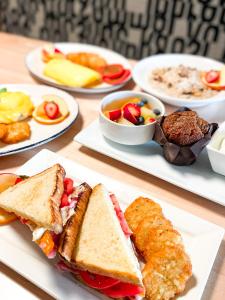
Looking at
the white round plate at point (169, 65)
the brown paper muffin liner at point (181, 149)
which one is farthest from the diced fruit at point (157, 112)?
the white round plate at point (169, 65)

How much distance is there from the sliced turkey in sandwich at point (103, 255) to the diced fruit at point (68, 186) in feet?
0.35

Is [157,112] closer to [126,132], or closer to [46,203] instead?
[126,132]

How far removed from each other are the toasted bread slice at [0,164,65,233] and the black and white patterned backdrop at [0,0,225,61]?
2052mm

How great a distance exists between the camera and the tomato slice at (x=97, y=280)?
0.79m

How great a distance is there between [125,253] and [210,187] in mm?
455

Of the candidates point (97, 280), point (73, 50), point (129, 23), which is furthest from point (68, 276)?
point (129, 23)

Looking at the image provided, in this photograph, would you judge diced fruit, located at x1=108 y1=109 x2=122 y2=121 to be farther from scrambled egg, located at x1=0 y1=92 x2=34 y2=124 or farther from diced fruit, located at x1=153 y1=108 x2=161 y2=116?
scrambled egg, located at x1=0 y1=92 x2=34 y2=124

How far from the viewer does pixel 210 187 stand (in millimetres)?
1121

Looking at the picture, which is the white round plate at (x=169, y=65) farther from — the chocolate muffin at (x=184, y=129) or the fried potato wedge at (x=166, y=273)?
the fried potato wedge at (x=166, y=273)

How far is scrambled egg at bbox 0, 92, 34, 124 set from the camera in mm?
1378

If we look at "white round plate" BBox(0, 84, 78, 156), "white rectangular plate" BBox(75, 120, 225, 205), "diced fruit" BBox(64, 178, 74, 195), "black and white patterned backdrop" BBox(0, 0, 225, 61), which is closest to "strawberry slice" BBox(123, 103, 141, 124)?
"white rectangular plate" BBox(75, 120, 225, 205)

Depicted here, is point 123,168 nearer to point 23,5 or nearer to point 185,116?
point 185,116

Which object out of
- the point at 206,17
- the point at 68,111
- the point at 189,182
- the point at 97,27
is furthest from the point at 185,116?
the point at 97,27

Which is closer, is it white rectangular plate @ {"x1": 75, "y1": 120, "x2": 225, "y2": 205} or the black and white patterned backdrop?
white rectangular plate @ {"x1": 75, "y1": 120, "x2": 225, "y2": 205}
